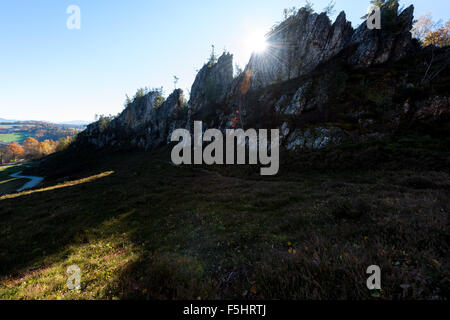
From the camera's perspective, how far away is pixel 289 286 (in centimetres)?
327

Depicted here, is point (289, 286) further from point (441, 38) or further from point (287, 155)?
point (441, 38)

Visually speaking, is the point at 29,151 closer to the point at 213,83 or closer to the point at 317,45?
the point at 213,83

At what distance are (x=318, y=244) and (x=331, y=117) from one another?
103 feet

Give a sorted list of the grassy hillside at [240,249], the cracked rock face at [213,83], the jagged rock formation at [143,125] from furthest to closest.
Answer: the jagged rock formation at [143,125] < the cracked rock face at [213,83] < the grassy hillside at [240,249]

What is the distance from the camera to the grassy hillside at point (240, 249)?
3204mm

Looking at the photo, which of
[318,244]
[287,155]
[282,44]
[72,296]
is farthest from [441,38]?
[72,296]

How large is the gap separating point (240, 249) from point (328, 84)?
39.0 m

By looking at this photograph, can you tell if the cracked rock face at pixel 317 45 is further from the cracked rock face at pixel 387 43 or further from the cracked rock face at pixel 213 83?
the cracked rock face at pixel 213 83

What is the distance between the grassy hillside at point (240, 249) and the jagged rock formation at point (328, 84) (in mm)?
17676

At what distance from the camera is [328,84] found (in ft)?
107

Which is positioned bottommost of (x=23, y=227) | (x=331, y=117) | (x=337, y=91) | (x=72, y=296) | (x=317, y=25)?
(x=23, y=227)

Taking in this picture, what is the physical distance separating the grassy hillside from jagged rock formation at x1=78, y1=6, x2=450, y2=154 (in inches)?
696

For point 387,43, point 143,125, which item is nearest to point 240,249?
point 387,43

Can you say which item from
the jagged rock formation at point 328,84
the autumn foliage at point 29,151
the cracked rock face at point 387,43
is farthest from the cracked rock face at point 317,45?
the autumn foliage at point 29,151
